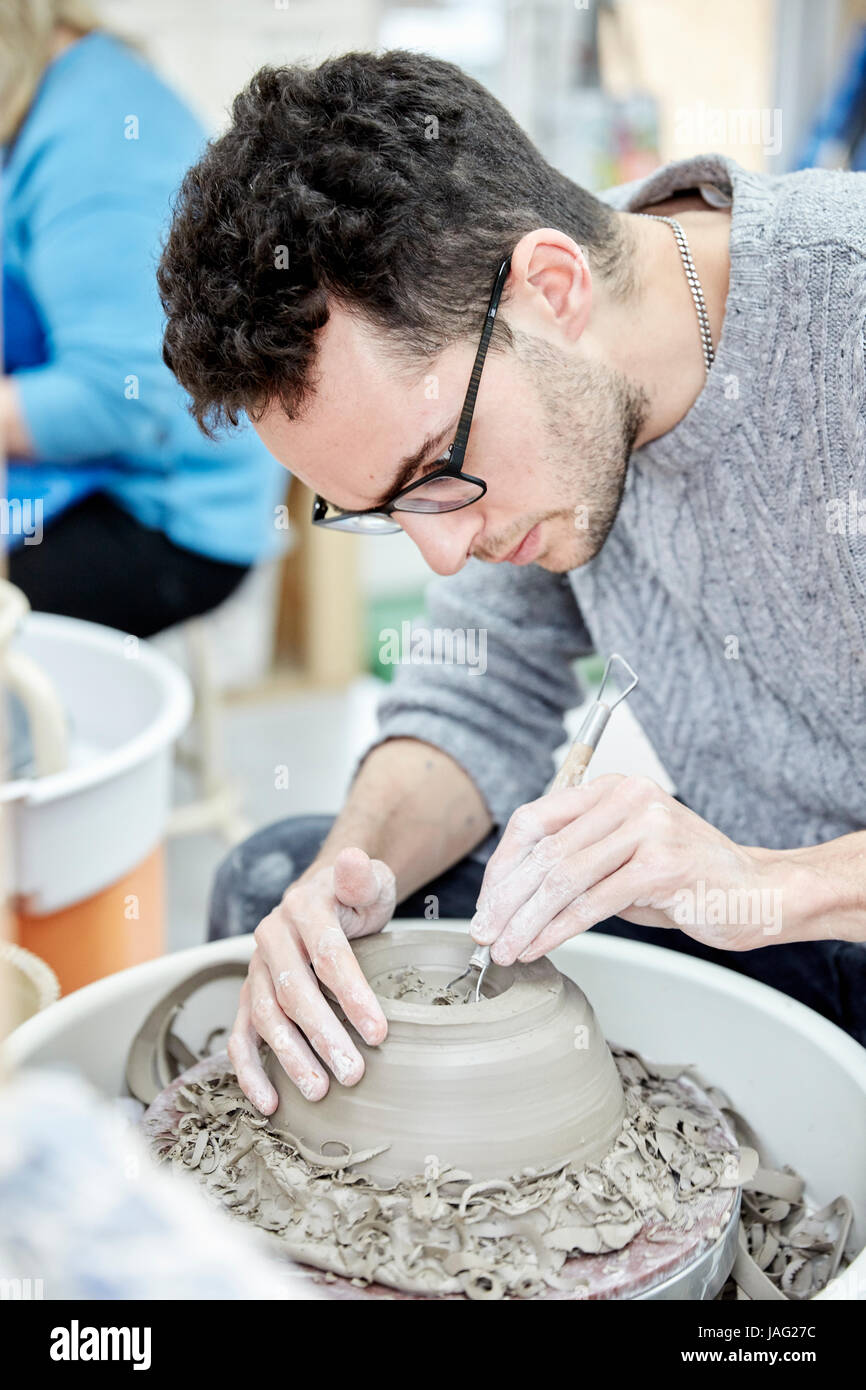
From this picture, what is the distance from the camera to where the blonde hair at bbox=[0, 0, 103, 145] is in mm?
1675

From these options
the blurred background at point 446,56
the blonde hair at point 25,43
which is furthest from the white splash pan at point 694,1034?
the blurred background at point 446,56

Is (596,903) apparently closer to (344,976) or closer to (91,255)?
(344,976)

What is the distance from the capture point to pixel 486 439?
84 cm

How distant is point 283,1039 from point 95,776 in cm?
47

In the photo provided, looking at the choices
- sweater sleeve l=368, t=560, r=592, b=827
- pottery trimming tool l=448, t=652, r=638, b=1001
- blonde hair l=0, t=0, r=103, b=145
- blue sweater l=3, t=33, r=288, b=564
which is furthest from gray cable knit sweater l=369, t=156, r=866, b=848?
blonde hair l=0, t=0, r=103, b=145

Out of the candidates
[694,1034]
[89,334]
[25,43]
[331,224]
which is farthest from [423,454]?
[25,43]

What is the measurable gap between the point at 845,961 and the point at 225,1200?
1.78ft

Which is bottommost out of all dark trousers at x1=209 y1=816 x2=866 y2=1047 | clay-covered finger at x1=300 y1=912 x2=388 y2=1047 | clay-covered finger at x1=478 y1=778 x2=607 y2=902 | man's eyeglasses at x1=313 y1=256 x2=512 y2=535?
dark trousers at x1=209 y1=816 x2=866 y2=1047

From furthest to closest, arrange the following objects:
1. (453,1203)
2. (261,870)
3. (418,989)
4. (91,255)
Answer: (91,255) → (261,870) → (418,989) → (453,1203)

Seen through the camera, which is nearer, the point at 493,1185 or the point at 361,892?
the point at 493,1185

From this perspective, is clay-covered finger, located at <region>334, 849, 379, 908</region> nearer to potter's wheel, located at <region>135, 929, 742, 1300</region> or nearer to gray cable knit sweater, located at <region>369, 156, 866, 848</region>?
potter's wheel, located at <region>135, 929, 742, 1300</region>

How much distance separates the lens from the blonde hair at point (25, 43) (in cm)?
167

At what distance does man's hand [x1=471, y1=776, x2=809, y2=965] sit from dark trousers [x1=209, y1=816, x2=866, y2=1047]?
0.28 meters
